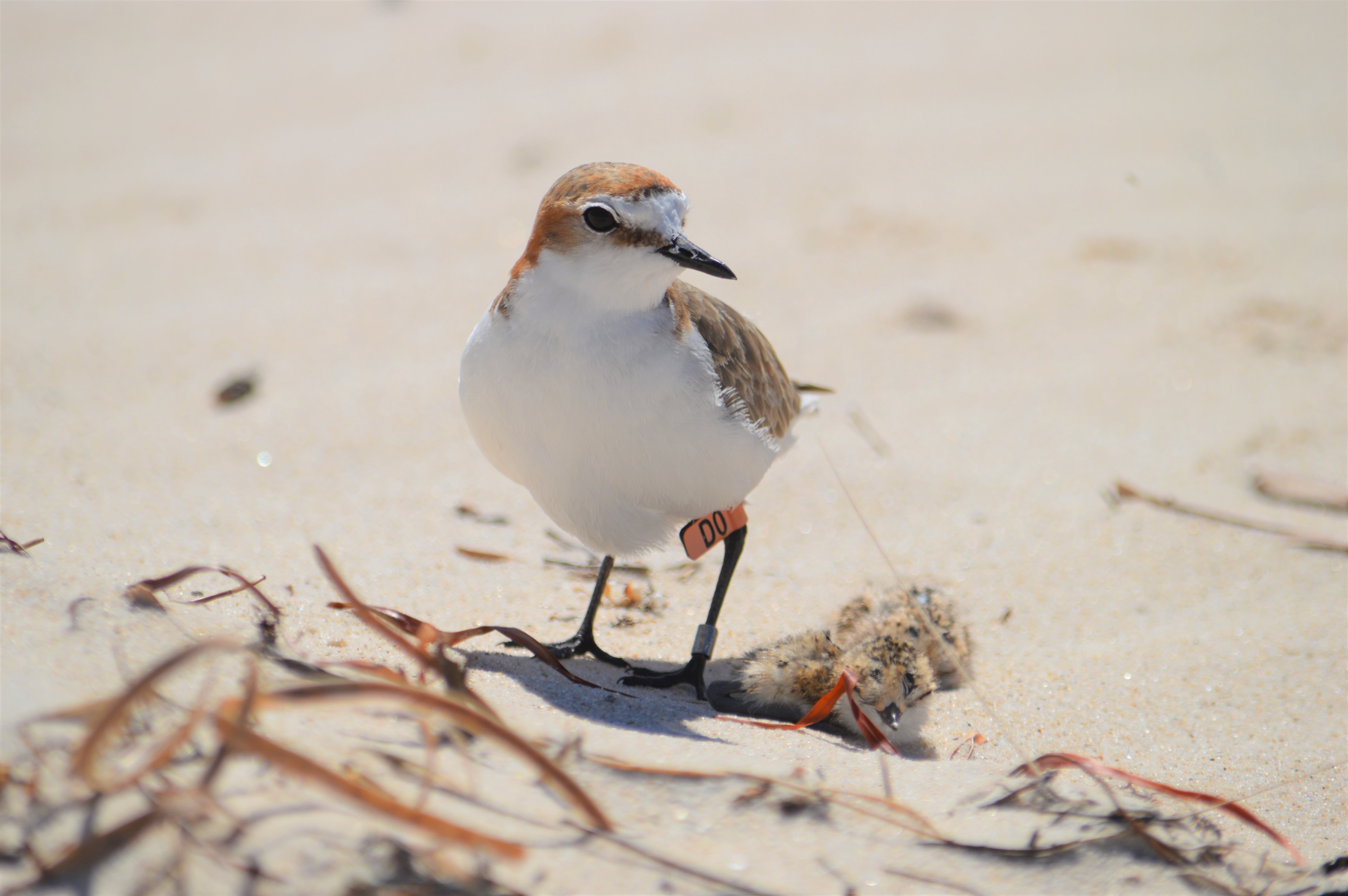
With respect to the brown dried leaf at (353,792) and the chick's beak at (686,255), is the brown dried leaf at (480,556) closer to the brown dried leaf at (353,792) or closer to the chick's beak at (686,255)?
the chick's beak at (686,255)

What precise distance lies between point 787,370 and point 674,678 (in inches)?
118

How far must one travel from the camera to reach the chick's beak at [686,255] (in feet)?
9.09

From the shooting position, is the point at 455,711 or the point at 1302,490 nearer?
the point at 455,711

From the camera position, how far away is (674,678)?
3.08 meters

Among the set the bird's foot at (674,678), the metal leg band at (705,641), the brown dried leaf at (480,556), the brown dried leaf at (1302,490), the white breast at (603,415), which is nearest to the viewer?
the white breast at (603,415)

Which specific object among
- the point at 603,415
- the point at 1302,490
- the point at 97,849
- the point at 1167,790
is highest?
the point at 603,415

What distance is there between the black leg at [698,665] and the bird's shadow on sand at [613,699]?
2 centimetres

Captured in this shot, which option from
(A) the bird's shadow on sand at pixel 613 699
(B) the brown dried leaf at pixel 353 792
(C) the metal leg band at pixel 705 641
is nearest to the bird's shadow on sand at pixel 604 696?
(A) the bird's shadow on sand at pixel 613 699

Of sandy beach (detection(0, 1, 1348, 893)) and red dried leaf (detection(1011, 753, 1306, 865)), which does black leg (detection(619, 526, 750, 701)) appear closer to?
sandy beach (detection(0, 1, 1348, 893))

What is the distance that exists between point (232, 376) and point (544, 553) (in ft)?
7.57

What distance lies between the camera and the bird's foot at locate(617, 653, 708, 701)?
3023mm

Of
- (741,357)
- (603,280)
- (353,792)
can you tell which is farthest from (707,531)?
(353,792)

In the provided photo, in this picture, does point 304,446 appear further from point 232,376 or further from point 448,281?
point 448,281

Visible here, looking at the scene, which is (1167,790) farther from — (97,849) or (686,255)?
(97,849)
